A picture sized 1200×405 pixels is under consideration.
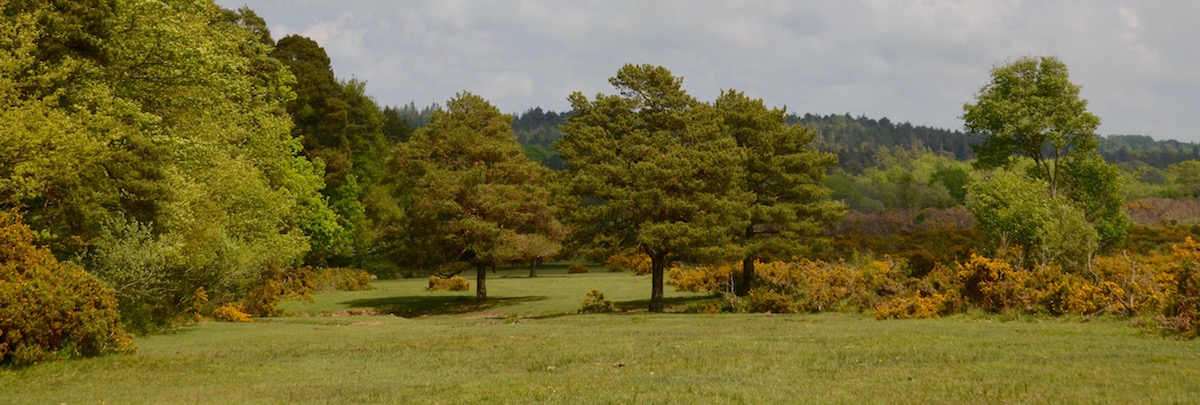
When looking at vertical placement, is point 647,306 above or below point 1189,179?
below

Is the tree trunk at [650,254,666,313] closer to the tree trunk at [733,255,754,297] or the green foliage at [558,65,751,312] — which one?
the green foliage at [558,65,751,312]

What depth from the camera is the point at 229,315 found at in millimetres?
34281

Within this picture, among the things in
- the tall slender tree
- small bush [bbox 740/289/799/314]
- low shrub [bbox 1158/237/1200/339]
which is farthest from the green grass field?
the tall slender tree

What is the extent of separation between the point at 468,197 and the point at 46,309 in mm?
30086

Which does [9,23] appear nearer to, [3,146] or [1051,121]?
[3,146]

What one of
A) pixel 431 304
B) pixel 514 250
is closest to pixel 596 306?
pixel 514 250

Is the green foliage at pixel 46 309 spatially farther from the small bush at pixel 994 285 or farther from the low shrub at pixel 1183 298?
the small bush at pixel 994 285

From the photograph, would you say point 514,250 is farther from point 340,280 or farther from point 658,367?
point 658,367

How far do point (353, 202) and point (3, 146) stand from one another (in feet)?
168

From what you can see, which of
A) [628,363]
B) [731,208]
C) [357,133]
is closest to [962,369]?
[628,363]

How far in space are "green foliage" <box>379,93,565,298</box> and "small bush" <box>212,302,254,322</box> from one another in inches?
502

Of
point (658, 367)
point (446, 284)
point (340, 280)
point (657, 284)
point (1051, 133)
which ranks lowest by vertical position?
point (446, 284)

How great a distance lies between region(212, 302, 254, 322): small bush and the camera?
3406cm

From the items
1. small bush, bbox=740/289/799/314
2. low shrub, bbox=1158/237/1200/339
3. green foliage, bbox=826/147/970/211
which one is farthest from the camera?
green foliage, bbox=826/147/970/211
